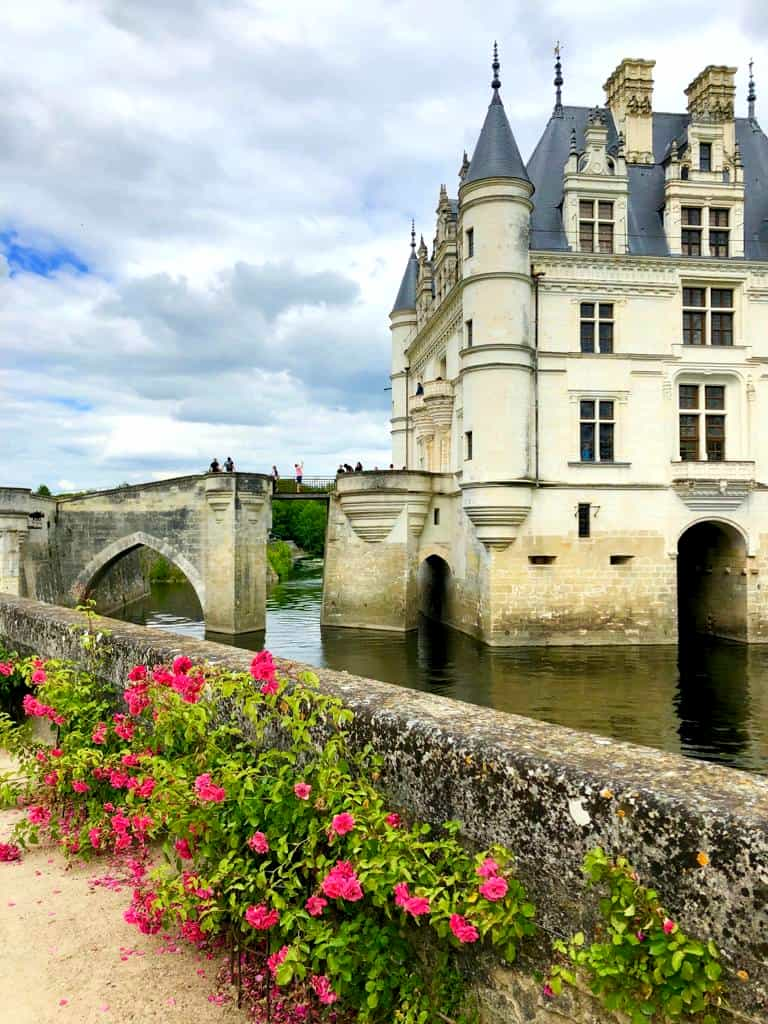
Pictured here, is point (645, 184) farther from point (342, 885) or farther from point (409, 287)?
point (342, 885)

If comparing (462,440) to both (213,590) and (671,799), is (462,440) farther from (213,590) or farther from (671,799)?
(671,799)

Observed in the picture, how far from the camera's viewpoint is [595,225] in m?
21.9

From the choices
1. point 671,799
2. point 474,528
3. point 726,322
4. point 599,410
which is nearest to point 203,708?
point 671,799

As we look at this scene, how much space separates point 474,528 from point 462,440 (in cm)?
304

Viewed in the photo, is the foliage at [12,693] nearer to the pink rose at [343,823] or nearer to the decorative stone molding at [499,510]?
the pink rose at [343,823]

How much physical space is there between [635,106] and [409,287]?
13.2 m

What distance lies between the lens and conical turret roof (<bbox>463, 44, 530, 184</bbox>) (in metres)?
21.0

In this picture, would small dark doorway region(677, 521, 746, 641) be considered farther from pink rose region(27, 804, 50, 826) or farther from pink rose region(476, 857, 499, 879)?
pink rose region(476, 857, 499, 879)

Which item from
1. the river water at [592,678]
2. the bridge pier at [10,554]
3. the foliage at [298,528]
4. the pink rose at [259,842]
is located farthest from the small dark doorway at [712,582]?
the foliage at [298,528]

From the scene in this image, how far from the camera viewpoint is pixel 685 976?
1.96 metres

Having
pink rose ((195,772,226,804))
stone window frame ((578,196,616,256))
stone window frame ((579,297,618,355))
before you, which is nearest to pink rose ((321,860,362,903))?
pink rose ((195,772,226,804))

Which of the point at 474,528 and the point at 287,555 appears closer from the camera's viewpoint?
the point at 474,528

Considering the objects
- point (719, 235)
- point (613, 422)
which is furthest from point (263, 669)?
point (719, 235)

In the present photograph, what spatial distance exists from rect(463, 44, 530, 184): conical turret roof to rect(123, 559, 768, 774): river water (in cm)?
1380
